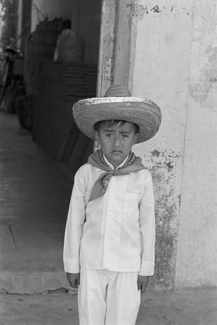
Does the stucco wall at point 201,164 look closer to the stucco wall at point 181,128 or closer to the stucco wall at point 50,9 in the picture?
the stucco wall at point 181,128

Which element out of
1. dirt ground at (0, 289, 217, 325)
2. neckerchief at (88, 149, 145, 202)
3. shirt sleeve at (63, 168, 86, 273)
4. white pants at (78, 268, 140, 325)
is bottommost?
dirt ground at (0, 289, 217, 325)

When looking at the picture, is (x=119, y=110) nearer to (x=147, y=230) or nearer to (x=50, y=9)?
(x=147, y=230)

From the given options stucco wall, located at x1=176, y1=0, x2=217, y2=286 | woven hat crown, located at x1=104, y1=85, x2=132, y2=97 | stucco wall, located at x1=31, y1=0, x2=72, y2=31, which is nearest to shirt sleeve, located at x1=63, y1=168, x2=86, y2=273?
woven hat crown, located at x1=104, y1=85, x2=132, y2=97

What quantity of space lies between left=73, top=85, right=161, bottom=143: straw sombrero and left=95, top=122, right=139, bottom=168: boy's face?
0.16 feet

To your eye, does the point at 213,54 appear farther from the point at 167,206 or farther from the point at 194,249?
the point at 194,249

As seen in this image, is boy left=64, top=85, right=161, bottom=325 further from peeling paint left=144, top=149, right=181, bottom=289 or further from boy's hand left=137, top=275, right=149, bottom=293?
peeling paint left=144, top=149, right=181, bottom=289

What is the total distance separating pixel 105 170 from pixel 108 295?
1.98 feet

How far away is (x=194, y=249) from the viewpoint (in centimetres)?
458

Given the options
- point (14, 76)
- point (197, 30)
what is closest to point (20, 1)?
point (14, 76)

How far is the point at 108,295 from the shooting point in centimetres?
313

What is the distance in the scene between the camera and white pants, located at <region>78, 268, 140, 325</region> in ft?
10.2

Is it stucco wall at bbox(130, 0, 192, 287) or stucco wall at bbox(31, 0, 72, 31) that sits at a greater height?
stucco wall at bbox(31, 0, 72, 31)

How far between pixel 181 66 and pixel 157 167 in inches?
27.4

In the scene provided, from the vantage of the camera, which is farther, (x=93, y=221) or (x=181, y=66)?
(x=181, y=66)
